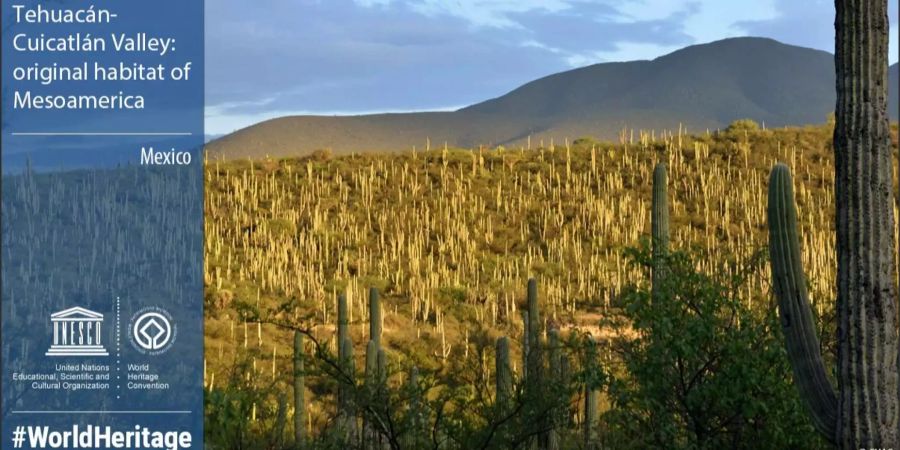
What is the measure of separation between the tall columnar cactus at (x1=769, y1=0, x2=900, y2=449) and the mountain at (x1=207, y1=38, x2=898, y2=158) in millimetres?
81884

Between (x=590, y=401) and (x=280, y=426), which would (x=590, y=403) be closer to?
(x=590, y=401)

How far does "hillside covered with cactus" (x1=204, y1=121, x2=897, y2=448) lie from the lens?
2369 cm

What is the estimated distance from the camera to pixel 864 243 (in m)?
7.77

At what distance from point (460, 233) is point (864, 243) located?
23244mm

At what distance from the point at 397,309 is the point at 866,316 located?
18358mm

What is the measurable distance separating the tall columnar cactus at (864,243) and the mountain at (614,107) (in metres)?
81.9

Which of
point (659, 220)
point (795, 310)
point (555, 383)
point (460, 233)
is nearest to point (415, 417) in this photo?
point (555, 383)

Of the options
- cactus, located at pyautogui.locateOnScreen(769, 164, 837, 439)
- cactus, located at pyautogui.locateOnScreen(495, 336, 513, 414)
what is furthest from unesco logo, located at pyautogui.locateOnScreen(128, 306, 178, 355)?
cactus, located at pyautogui.locateOnScreen(769, 164, 837, 439)

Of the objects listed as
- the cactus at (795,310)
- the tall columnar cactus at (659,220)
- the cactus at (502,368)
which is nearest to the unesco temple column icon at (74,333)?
the cactus at (502,368)

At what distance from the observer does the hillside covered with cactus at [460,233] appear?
77.7ft

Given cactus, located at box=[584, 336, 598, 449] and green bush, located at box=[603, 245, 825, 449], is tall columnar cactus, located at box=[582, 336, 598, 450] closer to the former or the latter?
cactus, located at box=[584, 336, 598, 449]

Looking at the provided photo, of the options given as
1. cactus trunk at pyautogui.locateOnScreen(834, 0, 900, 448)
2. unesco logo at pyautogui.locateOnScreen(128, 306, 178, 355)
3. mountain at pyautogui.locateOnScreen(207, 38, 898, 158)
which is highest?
mountain at pyautogui.locateOnScreen(207, 38, 898, 158)

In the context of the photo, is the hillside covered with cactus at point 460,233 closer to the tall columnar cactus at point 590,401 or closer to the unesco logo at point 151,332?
the tall columnar cactus at point 590,401

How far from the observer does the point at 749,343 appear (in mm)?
9672
